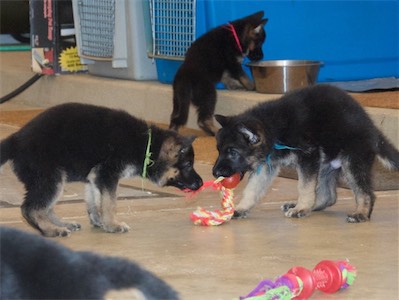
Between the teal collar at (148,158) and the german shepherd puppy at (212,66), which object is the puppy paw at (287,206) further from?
the german shepherd puppy at (212,66)

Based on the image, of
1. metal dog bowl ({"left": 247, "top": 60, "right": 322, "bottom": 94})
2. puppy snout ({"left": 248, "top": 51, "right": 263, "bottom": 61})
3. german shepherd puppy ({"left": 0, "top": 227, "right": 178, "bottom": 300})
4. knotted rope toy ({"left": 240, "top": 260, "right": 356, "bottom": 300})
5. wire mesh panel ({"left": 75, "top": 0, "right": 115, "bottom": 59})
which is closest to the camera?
german shepherd puppy ({"left": 0, "top": 227, "right": 178, "bottom": 300})

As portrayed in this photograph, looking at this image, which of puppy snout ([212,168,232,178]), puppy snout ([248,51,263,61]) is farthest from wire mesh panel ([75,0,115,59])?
puppy snout ([212,168,232,178])

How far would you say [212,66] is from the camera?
29.3 ft

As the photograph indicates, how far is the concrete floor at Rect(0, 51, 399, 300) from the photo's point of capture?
438cm

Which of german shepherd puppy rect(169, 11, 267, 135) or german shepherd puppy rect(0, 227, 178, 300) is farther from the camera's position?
german shepherd puppy rect(169, 11, 267, 135)

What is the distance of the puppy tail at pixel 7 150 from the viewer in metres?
5.26

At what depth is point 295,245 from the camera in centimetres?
513

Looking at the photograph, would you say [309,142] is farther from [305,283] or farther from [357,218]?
[305,283]

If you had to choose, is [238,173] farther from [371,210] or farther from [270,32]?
[270,32]

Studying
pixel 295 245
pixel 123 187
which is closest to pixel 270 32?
pixel 123 187

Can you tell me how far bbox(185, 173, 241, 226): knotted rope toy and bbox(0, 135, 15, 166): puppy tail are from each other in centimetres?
124

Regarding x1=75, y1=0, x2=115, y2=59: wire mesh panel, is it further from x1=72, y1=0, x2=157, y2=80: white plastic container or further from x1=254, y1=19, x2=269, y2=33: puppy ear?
x1=254, y1=19, x2=269, y2=33: puppy ear

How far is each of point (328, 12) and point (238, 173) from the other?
4.45 m

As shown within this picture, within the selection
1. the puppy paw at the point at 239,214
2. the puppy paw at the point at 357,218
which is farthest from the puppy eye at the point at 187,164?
the puppy paw at the point at 357,218
